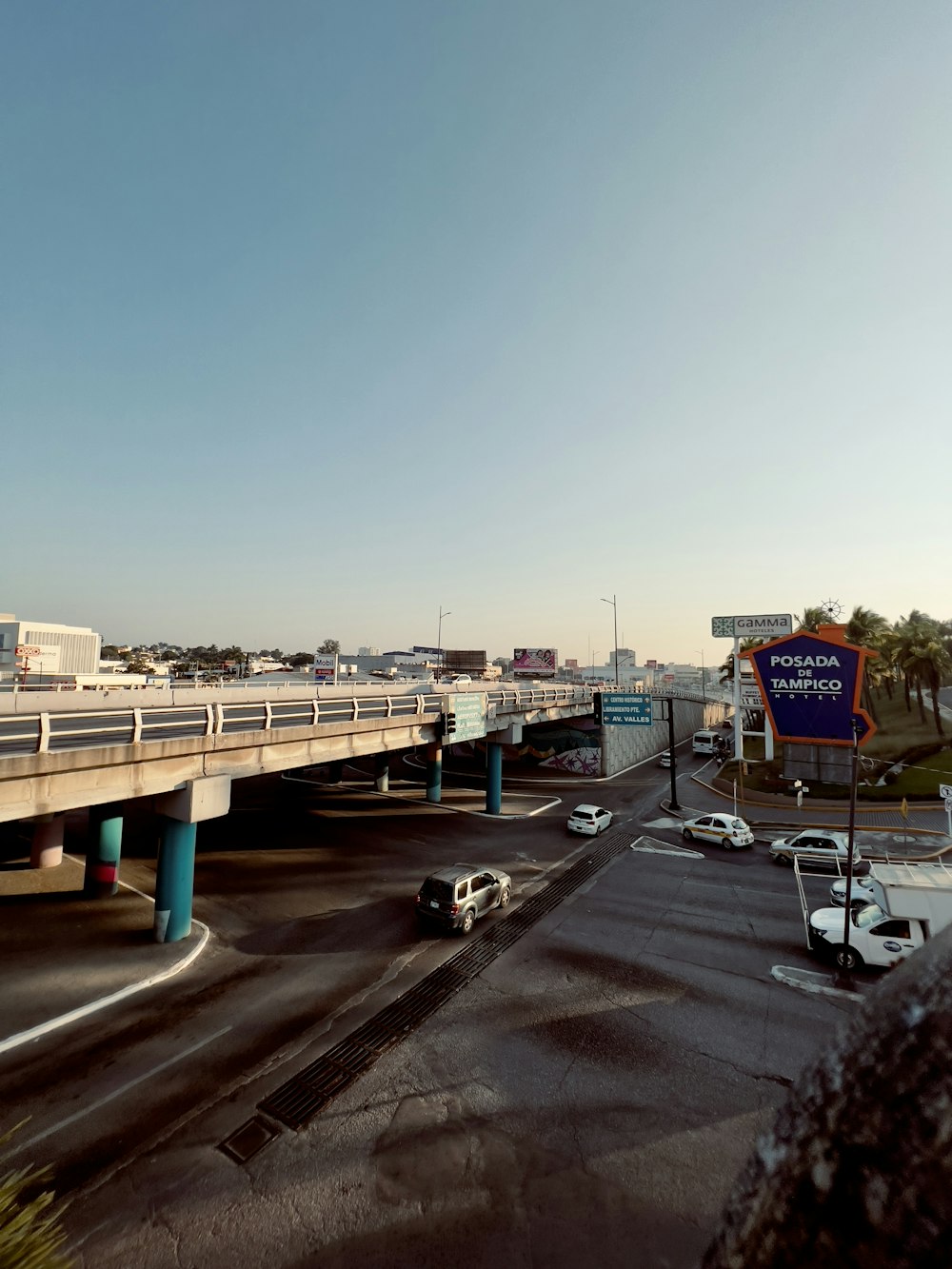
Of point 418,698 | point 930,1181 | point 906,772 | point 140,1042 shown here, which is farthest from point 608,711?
point 930,1181

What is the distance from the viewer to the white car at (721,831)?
26.2 m

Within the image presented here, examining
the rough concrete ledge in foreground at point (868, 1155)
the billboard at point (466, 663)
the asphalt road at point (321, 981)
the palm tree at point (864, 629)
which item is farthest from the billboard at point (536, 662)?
the rough concrete ledge in foreground at point (868, 1155)

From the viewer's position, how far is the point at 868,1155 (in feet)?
5.01

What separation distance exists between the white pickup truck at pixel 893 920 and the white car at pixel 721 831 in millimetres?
10395

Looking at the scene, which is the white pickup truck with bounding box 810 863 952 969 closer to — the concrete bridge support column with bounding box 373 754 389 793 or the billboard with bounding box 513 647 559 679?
the concrete bridge support column with bounding box 373 754 389 793

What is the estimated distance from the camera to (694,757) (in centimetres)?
5738

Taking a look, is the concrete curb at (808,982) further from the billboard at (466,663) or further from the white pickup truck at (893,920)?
the billboard at (466,663)

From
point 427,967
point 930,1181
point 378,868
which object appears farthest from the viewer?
point 378,868

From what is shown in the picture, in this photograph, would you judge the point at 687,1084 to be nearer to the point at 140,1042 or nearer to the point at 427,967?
the point at 427,967

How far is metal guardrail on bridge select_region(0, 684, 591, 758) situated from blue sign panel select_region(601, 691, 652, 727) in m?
5.07

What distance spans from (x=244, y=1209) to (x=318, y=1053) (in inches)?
129

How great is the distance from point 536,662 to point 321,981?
277 ft


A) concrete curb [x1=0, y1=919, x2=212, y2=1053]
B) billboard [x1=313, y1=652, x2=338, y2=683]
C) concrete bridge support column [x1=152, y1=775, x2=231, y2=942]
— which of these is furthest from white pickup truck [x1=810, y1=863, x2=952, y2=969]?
billboard [x1=313, y1=652, x2=338, y2=683]

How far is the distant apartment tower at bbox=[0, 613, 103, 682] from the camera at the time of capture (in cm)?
6888
